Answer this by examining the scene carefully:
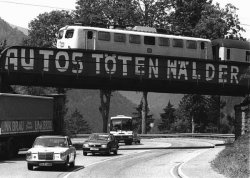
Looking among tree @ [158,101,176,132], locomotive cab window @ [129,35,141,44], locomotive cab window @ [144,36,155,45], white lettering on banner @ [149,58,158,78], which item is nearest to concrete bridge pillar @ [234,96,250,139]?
white lettering on banner @ [149,58,158,78]

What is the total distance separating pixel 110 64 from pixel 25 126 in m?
11.2

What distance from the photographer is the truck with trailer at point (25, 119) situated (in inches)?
1241

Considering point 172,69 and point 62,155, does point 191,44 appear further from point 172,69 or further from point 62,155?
point 62,155

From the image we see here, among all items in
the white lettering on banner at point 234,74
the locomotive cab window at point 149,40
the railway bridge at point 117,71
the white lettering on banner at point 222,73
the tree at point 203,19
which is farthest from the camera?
the tree at point 203,19

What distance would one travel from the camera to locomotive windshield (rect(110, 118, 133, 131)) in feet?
177

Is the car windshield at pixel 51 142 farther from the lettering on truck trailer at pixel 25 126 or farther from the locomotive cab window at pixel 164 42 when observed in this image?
the locomotive cab window at pixel 164 42

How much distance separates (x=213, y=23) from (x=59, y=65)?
41.1 m

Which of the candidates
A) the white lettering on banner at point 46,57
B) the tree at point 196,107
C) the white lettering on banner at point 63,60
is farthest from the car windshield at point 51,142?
the tree at point 196,107

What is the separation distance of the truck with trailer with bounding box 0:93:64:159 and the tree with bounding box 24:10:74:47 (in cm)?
4154

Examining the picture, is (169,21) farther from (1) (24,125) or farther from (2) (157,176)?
(2) (157,176)

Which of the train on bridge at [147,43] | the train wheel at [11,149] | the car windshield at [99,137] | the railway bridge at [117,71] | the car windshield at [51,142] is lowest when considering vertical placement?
the train wheel at [11,149]

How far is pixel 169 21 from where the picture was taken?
269 feet

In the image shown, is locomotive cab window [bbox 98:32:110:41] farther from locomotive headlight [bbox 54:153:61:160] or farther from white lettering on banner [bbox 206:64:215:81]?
locomotive headlight [bbox 54:153:61:160]

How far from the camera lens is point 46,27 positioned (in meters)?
82.9
